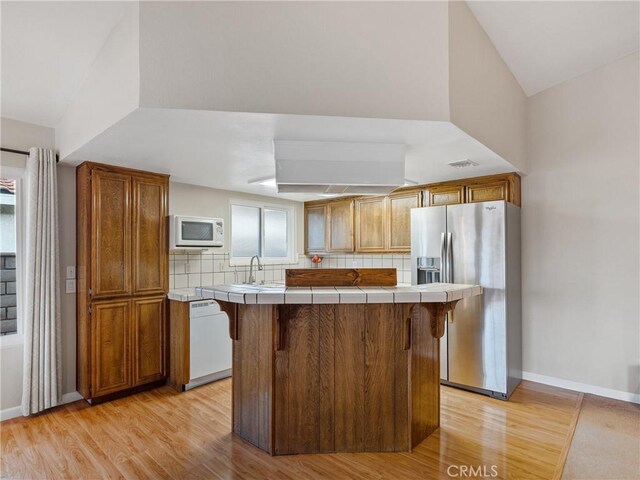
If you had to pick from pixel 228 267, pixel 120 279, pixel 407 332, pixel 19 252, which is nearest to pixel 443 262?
pixel 407 332

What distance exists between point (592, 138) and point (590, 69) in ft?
2.13

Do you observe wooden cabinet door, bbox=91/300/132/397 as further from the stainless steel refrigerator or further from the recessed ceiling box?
the stainless steel refrigerator

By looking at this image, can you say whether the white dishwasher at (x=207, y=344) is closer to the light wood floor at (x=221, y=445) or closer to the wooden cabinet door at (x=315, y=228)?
the light wood floor at (x=221, y=445)

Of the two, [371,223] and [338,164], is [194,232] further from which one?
[371,223]

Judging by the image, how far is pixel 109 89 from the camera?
7.63 feet

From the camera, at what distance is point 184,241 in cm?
370

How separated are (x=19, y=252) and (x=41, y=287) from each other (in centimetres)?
40

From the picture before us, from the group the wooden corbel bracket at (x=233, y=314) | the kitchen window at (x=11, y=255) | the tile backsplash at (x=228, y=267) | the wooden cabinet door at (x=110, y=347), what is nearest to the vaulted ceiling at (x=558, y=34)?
the tile backsplash at (x=228, y=267)

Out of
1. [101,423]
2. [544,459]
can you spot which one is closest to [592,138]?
[544,459]

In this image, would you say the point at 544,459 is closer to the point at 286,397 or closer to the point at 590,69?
the point at 286,397

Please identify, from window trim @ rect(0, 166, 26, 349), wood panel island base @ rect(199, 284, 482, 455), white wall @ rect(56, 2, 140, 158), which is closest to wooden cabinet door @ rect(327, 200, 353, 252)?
wood panel island base @ rect(199, 284, 482, 455)

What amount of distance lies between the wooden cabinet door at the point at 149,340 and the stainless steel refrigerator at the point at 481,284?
109 inches

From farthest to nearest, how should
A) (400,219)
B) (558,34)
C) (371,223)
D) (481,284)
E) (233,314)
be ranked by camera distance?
1. (371,223)
2. (400,219)
3. (481,284)
4. (558,34)
5. (233,314)

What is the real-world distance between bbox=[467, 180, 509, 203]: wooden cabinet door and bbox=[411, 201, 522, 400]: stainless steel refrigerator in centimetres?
20
